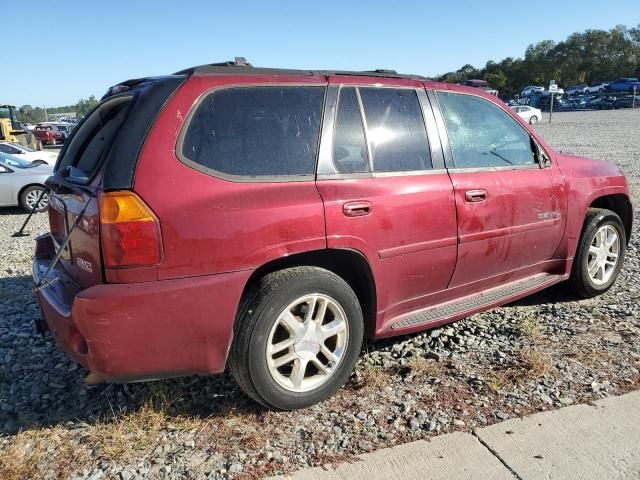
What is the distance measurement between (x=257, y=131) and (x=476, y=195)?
1519 mm

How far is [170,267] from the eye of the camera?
2.47 meters

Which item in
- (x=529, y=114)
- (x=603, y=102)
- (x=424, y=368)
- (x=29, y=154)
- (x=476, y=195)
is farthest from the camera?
(x=603, y=102)

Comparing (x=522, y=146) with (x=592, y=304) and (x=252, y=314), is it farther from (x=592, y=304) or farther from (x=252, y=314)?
(x=252, y=314)

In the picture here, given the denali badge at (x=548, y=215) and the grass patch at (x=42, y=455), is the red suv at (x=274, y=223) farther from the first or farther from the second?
the grass patch at (x=42, y=455)

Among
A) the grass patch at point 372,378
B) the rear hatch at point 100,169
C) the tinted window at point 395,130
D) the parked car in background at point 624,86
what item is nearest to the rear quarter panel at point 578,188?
the tinted window at point 395,130

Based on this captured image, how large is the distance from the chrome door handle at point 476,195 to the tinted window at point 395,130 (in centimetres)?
32

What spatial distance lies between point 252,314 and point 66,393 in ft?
4.64

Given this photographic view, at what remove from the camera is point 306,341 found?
113 inches

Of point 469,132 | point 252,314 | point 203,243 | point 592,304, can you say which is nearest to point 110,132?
point 203,243

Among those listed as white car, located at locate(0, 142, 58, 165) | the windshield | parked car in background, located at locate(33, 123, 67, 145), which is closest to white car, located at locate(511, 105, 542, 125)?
white car, located at locate(0, 142, 58, 165)

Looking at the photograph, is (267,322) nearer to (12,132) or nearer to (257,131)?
(257,131)

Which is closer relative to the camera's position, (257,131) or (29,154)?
(257,131)

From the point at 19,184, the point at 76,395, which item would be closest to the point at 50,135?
the point at 19,184

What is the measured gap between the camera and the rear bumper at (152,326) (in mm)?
2416
